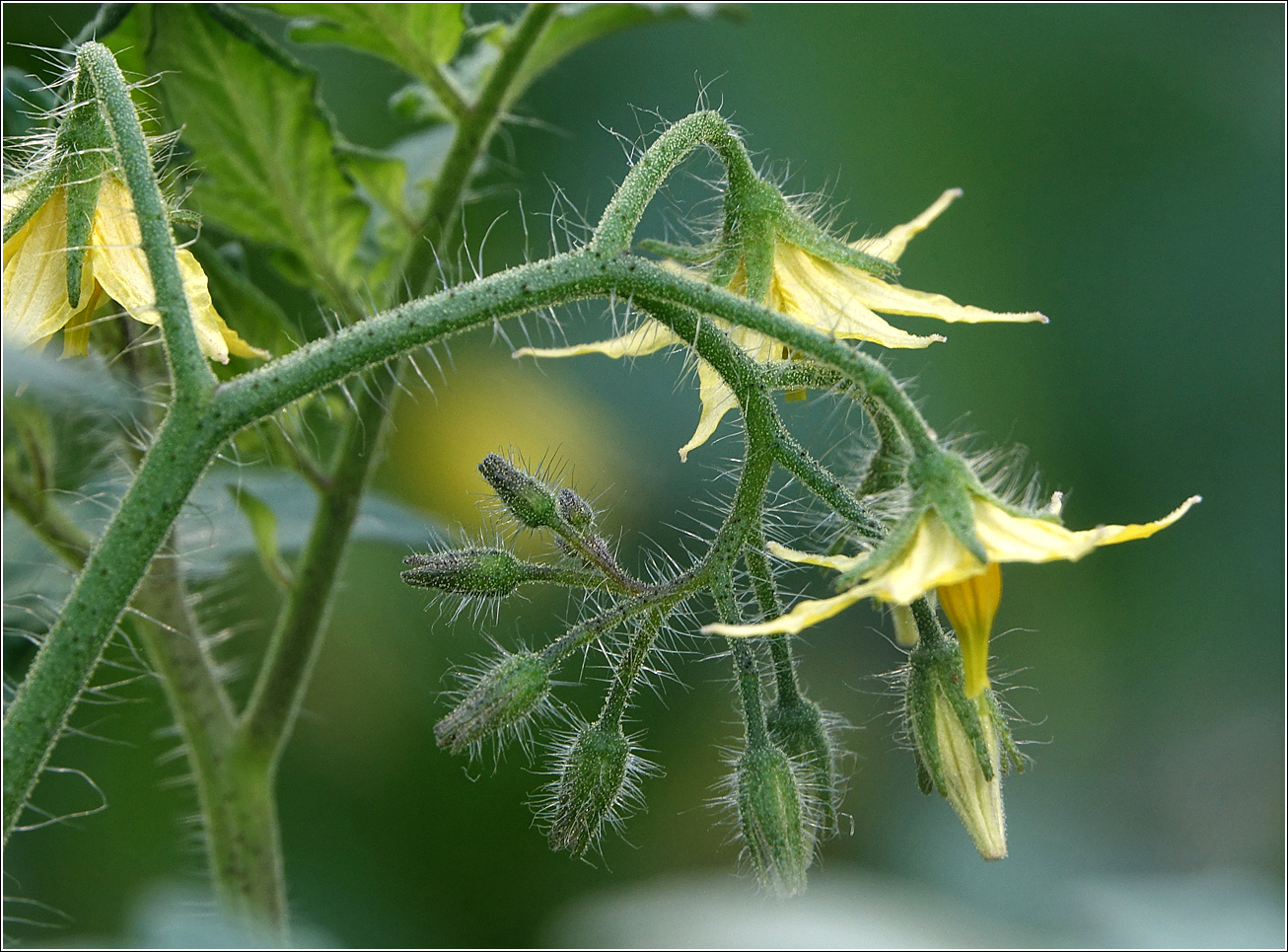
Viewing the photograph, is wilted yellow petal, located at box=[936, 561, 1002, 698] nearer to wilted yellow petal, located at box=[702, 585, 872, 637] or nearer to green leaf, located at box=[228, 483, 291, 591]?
wilted yellow petal, located at box=[702, 585, 872, 637]

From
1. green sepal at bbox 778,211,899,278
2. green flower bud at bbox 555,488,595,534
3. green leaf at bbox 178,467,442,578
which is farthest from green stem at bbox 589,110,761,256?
green leaf at bbox 178,467,442,578

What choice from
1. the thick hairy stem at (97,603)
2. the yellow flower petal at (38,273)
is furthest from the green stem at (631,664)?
the yellow flower petal at (38,273)

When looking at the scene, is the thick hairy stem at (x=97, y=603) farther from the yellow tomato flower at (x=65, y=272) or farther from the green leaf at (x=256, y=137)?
the green leaf at (x=256, y=137)

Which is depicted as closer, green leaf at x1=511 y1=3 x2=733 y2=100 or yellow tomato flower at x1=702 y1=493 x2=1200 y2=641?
yellow tomato flower at x1=702 y1=493 x2=1200 y2=641

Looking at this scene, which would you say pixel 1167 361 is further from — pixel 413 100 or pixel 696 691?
pixel 413 100

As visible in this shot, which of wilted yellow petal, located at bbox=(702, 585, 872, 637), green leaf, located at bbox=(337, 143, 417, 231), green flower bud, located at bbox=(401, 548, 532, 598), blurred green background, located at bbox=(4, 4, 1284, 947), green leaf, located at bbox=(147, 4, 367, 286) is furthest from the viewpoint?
blurred green background, located at bbox=(4, 4, 1284, 947)

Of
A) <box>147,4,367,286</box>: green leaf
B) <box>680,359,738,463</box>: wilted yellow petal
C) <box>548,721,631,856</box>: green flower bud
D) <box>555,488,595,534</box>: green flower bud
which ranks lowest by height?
<box>548,721,631,856</box>: green flower bud
